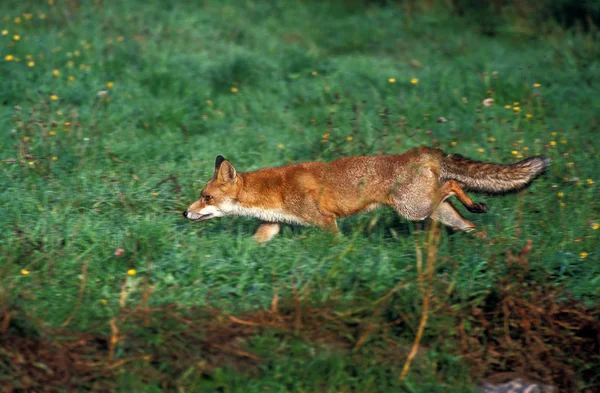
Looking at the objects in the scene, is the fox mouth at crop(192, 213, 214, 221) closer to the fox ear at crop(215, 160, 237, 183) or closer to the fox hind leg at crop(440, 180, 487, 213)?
the fox ear at crop(215, 160, 237, 183)

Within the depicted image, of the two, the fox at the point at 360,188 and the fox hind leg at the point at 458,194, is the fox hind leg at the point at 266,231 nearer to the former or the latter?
the fox at the point at 360,188

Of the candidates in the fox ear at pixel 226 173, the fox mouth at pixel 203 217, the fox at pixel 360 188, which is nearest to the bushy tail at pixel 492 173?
the fox at pixel 360 188

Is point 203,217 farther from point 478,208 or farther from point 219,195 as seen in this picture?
point 478,208

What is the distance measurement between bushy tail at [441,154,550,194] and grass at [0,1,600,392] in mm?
419

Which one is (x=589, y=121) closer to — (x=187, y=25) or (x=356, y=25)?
(x=356, y=25)

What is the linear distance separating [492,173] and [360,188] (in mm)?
1179

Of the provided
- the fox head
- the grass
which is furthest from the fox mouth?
the grass

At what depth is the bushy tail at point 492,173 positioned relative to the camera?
6641mm

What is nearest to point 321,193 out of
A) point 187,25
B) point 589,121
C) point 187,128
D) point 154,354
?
point 154,354

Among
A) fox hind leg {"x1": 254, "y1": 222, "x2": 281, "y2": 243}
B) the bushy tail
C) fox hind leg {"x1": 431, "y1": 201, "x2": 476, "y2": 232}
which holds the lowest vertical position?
fox hind leg {"x1": 254, "y1": 222, "x2": 281, "y2": 243}

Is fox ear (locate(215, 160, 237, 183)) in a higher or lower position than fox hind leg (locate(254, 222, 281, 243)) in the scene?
higher

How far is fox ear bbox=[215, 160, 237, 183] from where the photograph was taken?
7.07 m

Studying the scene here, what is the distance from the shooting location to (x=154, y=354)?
5.20m

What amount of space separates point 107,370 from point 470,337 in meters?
2.62
